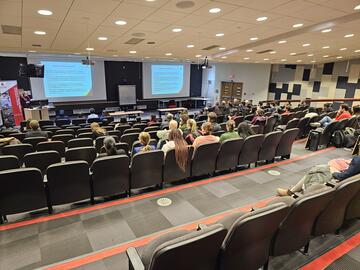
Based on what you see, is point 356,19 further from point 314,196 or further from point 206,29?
point 314,196

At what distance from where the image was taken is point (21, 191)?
256 centimetres

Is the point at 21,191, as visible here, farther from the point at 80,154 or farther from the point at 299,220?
the point at 299,220

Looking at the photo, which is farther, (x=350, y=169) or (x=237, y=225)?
(x=350, y=169)

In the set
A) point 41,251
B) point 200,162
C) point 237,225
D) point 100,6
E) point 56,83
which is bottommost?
point 41,251

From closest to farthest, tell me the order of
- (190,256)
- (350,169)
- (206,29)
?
(190,256) < (350,169) < (206,29)

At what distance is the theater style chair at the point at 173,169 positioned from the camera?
133 inches

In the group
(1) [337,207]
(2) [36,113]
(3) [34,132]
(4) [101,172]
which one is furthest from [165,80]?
(1) [337,207]

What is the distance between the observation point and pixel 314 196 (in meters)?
1.72

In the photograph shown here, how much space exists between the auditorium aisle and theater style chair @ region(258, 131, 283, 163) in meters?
0.63

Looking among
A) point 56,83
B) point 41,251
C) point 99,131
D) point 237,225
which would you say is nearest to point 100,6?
point 99,131

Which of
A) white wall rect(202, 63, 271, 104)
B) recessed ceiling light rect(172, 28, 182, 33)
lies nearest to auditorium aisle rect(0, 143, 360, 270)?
recessed ceiling light rect(172, 28, 182, 33)

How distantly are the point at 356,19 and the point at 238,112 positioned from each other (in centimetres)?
590

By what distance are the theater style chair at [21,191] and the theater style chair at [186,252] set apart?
1766 millimetres

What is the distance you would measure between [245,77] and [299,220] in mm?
16243
